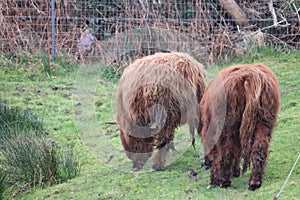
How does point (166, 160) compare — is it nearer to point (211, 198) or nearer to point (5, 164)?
point (211, 198)

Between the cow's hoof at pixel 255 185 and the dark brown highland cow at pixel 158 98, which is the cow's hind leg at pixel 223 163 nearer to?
the cow's hoof at pixel 255 185

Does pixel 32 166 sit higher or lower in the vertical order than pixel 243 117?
lower

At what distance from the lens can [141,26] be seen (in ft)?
43.3

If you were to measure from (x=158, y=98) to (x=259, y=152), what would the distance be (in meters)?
1.36

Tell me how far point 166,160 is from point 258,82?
2.05 meters

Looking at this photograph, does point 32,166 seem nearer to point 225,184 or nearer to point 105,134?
point 105,134

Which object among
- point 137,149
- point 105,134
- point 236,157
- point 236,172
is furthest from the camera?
point 105,134

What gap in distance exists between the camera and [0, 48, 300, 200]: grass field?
6.49 meters

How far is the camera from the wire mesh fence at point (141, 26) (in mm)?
12867

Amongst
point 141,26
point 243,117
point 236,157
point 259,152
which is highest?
point 243,117

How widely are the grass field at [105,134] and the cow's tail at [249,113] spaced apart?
462 millimetres

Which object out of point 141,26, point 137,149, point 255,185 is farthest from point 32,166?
point 141,26

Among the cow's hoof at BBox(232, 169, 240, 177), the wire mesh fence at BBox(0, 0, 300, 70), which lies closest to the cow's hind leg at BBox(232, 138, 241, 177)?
the cow's hoof at BBox(232, 169, 240, 177)

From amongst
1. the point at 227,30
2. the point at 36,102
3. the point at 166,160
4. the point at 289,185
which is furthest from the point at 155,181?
the point at 227,30
